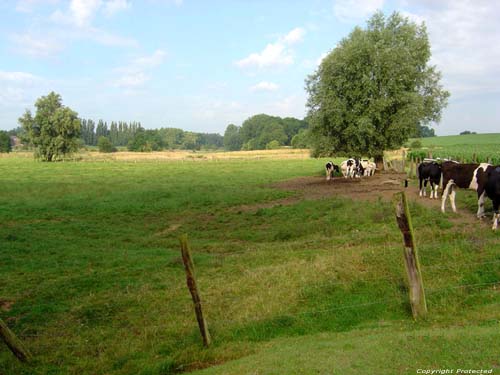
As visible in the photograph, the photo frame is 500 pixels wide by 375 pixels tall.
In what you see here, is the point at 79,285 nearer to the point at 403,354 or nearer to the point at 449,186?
the point at 403,354

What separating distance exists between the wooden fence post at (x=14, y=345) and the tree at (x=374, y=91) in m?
26.2

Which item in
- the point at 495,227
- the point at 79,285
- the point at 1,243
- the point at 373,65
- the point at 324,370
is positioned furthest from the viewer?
the point at 373,65

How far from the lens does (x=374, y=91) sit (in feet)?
101

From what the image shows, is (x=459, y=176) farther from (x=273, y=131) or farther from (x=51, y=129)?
(x=273, y=131)

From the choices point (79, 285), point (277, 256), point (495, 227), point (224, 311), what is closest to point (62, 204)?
point (79, 285)

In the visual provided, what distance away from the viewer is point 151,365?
7168 mm

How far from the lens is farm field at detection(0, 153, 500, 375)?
629 centimetres

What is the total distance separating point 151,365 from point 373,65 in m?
28.6

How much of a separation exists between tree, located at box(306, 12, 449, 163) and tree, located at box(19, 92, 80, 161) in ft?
194

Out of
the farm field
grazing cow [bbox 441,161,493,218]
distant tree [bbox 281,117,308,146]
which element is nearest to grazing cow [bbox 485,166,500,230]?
the farm field

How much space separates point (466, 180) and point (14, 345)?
1500 cm

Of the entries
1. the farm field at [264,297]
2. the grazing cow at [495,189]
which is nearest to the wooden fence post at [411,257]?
the farm field at [264,297]

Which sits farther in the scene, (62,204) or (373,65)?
(373,65)

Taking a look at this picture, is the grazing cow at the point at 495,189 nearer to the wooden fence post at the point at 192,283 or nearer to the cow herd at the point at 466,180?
the cow herd at the point at 466,180
